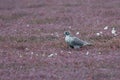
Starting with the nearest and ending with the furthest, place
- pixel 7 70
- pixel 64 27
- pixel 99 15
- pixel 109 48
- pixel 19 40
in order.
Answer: pixel 7 70 < pixel 109 48 < pixel 19 40 < pixel 64 27 < pixel 99 15

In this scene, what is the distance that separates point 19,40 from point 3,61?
3.69 meters

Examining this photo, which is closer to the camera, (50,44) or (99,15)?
(50,44)

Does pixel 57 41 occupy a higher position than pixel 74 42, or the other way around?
pixel 74 42

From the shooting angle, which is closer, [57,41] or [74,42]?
[74,42]

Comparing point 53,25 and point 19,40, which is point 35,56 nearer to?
point 19,40

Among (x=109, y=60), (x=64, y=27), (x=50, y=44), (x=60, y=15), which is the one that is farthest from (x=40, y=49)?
(x=60, y=15)

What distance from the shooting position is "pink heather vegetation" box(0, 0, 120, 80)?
11383 millimetres

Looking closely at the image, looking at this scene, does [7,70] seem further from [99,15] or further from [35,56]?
[99,15]

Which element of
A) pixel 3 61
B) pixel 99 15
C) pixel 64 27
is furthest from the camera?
pixel 99 15

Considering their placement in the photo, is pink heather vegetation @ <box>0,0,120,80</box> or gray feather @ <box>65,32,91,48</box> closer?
pink heather vegetation @ <box>0,0,120,80</box>

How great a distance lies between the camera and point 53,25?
64.8 feet

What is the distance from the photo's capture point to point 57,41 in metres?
15.3

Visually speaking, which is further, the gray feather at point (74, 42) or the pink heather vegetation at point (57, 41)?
the gray feather at point (74, 42)

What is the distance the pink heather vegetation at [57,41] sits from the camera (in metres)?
11.4
